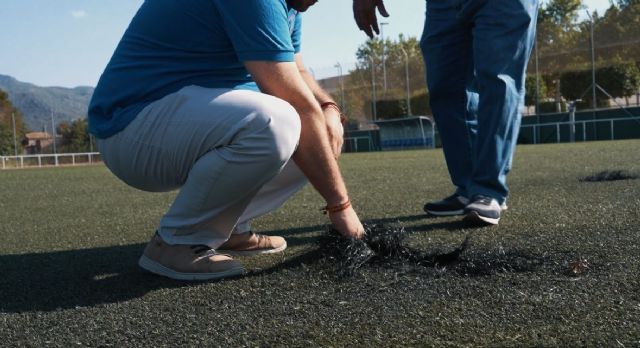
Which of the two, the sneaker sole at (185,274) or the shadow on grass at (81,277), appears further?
the sneaker sole at (185,274)

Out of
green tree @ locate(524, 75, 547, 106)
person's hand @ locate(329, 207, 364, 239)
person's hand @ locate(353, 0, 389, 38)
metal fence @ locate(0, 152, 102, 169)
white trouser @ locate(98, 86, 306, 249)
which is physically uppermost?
green tree @ locate(524, 75, 547, 106)

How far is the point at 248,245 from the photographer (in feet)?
7.16

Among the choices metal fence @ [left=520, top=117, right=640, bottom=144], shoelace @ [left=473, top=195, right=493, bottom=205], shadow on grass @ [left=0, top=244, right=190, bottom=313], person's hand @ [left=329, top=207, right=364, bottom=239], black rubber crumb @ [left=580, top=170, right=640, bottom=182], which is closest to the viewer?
shadow on grass @ [left=0, top=244, right=190, bottom=313]

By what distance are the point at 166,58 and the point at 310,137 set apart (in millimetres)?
463

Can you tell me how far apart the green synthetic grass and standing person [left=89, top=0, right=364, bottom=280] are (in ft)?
0.49

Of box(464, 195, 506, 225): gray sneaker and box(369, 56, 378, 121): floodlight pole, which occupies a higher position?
box(369, 56, 378, 121): floodlight pole

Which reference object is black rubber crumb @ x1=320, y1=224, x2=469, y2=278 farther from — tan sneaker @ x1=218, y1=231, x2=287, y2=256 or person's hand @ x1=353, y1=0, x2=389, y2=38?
person's hand @ x1=353, y1=0, x2=389, y2=38

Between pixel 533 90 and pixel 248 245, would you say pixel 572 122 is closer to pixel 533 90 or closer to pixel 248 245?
pixel 533 90

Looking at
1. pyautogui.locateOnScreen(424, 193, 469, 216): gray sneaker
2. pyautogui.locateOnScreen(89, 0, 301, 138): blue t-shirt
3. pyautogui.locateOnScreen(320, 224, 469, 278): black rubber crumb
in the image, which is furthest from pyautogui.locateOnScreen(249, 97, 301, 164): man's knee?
pyautogui.locateOnScreen(424, 193, 469, 216): gray sneaker

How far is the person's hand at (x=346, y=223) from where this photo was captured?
6.11ft

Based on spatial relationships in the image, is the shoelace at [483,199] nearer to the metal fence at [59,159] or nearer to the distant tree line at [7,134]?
the metal fence at [59,159]

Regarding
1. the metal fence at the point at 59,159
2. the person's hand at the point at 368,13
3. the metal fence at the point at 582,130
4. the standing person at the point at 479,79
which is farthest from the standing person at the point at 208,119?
the metal fence at the point at 59,159

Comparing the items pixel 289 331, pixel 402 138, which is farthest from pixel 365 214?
pixel 402 138

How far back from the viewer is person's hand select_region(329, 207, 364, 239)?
1.86m
